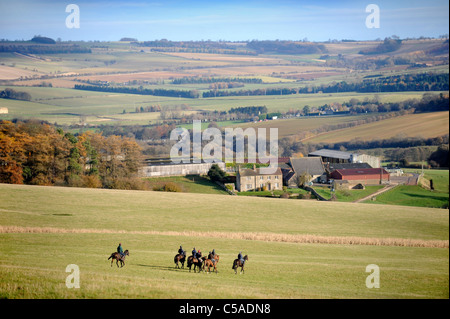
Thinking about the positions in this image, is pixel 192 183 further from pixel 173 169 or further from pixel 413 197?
pixel 413 197

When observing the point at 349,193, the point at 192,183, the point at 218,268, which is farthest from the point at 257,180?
the point at 218,268

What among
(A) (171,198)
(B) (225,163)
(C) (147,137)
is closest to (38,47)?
(C) (147,137)

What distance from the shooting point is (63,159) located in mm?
41125

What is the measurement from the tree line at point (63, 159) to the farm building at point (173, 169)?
85.2 inches

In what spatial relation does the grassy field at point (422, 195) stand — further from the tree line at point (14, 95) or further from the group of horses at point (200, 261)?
the tree line at point (14, 95)

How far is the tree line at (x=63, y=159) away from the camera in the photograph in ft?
129

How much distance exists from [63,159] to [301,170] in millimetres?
23528

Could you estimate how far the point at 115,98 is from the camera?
105 metres

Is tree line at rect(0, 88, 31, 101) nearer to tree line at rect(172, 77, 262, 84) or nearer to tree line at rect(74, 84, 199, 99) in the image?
tree line at rect(74, 84, 199, 99)

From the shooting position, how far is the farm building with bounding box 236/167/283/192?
Answer: 153 feet

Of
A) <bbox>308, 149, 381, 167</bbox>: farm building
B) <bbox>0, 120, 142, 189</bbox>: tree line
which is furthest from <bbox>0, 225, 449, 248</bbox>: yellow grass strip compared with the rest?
<bbox>308, 149, 381, 167</bbox>: farm building

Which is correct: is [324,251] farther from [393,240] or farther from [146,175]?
[146,175]

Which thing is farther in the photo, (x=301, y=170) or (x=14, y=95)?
(x=14, y=95)

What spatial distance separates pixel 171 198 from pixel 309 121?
5653 centimetres
